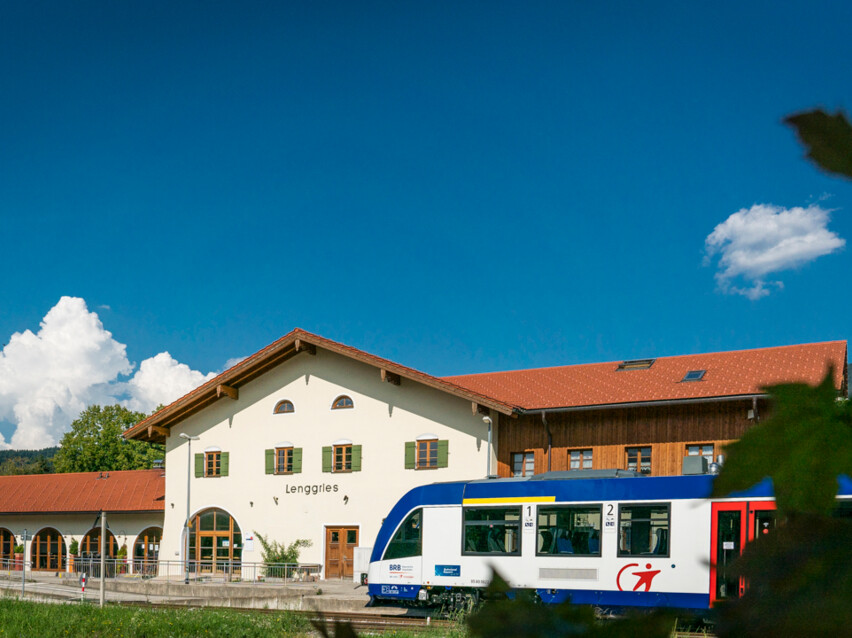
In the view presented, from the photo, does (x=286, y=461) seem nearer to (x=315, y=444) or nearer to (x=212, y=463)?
(x=315, y=444)

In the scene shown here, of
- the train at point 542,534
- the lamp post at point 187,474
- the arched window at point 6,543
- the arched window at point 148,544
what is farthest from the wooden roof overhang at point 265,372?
the arched window at point 6,543

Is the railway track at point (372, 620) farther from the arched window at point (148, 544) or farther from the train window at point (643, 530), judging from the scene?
the arched window at point (148, 544)

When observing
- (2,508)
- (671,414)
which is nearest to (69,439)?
(2,508)

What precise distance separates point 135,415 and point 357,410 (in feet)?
126

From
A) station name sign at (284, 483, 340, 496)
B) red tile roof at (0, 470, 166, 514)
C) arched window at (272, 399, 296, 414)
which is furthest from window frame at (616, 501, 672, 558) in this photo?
red tile roof at (0, 470, 166, 514)

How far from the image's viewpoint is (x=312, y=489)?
32469 mm

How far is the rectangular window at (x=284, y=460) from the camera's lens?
33.2 metres

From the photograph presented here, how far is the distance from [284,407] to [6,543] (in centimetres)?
1847

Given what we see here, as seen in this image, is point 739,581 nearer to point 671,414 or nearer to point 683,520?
point 683,520

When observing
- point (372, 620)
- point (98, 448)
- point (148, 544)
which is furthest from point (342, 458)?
point (98, 448)

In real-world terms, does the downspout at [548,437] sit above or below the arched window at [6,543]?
above

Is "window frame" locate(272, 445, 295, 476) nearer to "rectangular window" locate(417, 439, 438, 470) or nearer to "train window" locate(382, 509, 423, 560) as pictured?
"rectangular window" locate(417, 439, 438, 470)

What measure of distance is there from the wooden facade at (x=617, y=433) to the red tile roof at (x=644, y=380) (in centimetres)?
47

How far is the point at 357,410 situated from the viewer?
32.1 m
